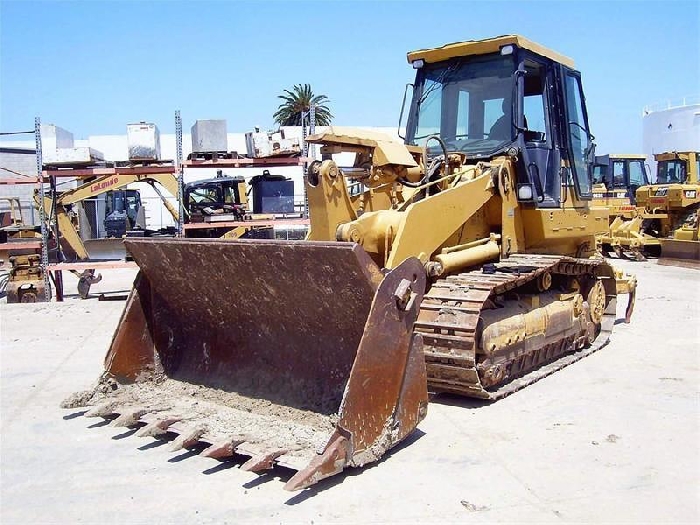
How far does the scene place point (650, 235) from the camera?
1970cm

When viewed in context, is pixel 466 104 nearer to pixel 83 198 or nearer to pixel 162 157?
pixel 83 198

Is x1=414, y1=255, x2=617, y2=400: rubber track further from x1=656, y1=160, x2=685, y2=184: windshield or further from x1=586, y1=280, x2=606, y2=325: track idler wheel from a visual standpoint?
x1=656, y1=160, x2=685, y2=184: windshield

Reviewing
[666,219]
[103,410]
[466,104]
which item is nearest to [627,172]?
[666,219]

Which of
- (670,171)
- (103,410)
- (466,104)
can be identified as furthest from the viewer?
(670,171)

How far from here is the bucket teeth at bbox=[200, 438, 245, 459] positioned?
4.31 metres

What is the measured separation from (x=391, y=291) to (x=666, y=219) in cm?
1714

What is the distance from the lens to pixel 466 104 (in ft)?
23.6

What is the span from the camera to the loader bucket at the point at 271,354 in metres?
4.22

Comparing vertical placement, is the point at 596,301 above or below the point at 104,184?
below

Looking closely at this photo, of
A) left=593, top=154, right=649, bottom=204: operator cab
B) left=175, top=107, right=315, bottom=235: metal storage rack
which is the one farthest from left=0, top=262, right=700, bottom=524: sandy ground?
left=593, top=154, right=649, bottom=204: operator cab

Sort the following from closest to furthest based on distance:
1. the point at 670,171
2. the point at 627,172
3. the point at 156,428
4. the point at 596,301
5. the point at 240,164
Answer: the point at 156,428, the point at 596,301, the point at 240,164, the point at 670,171, the point at 627,172

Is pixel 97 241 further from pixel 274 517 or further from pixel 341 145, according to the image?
pixel 274 517

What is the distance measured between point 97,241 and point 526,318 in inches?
509

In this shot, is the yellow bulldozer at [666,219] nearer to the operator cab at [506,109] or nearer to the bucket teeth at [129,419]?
the operator cab at [506,109]
